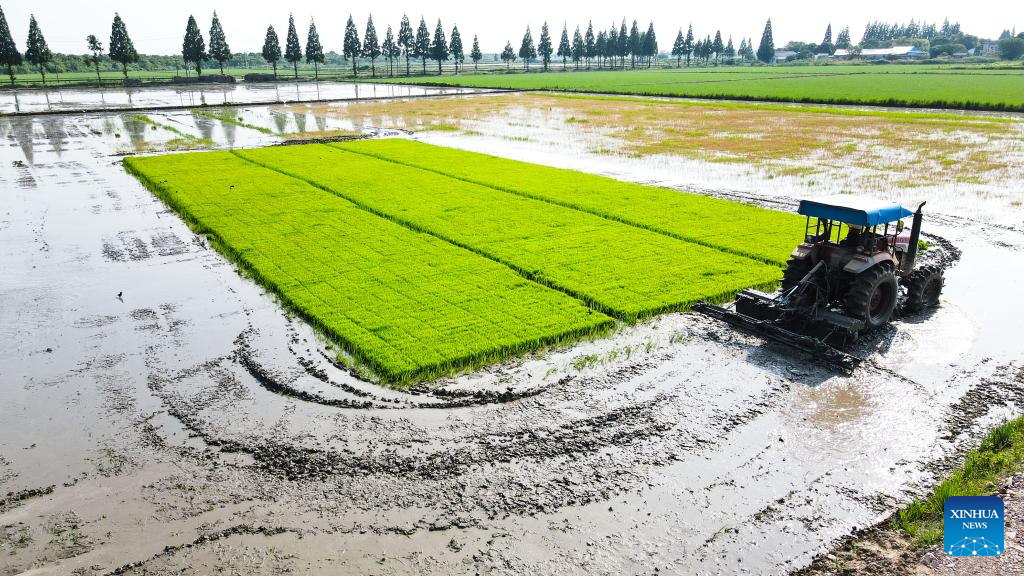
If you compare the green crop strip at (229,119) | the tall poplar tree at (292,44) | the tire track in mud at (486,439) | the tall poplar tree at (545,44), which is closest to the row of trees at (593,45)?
the tall poplar tree at (545,44)

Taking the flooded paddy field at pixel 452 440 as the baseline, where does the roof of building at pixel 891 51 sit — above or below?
above

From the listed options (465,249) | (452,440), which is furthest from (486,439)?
(465,249)

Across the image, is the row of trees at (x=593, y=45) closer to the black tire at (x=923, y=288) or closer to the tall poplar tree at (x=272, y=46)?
the tall poplar tree at (x=272, y=46)

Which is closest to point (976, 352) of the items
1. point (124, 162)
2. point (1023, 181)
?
point (1023, 181)

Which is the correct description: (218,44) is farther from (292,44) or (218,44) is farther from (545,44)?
(545,44)

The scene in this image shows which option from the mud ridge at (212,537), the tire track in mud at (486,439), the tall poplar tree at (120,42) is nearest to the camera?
the mud ridge at (212,537)

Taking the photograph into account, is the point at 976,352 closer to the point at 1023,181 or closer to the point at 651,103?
the point at 1023,181

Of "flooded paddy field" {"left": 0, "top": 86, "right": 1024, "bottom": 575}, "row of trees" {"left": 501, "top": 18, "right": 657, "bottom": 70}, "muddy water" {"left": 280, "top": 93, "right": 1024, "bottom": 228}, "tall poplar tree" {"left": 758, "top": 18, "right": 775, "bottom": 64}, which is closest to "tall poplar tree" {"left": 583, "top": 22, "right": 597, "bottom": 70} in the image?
"row of trees" {"left": 501, "top": 18, "right": 657, "bottom": 70}

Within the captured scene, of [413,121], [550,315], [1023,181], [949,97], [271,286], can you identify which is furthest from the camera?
[949,97]
